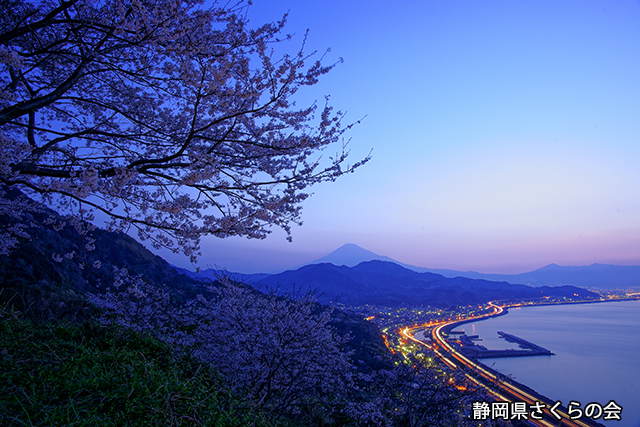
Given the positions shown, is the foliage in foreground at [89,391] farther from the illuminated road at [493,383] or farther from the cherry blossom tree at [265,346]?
the illuminated road at [493,383]

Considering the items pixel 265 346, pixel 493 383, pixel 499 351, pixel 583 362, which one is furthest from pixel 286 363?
pixel 583 362

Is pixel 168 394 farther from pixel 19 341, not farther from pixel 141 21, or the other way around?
pixel 141 21

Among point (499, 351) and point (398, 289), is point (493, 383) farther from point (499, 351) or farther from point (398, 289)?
point (398, 289)

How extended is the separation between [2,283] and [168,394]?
1635 centimetres

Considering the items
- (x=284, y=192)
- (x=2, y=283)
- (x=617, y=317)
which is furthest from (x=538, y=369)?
(x=617, y=317)

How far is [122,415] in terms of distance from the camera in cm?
190

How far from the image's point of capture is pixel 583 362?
25828 mm

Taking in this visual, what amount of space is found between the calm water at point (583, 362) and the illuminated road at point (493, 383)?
3.14ft

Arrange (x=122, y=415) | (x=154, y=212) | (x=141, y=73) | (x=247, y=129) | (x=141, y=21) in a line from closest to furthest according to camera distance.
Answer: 1. (x=122, y=415)
2. (x=141, y=21)
3. (x=154, y=212)
4. (x=141, y=73)
5. (x=247, y=129)

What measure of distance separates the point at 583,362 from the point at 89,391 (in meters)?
37.1

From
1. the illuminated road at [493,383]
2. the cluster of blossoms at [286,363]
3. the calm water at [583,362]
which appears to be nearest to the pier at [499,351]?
the calm water at [583,362]

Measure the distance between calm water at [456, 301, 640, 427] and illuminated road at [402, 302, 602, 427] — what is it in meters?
0.96

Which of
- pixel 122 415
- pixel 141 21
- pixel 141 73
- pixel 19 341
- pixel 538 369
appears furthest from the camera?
pixel 538 369

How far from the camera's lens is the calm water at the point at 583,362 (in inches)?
690
